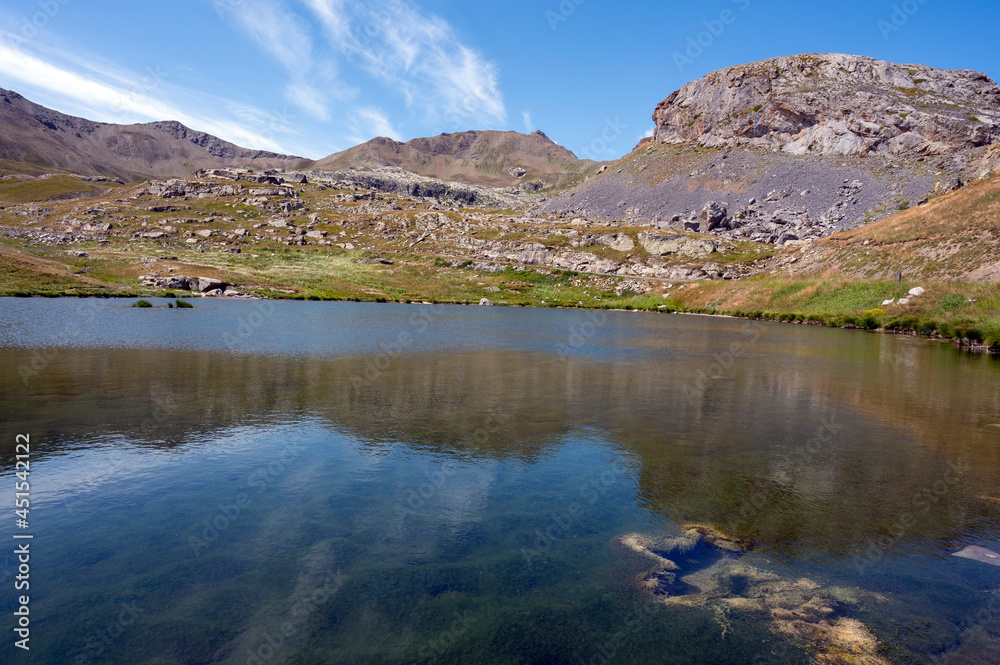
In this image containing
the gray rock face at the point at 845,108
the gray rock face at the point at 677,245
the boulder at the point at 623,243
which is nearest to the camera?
the gray rock face at the point at 677,245

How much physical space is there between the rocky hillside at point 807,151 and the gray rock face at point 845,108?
31 centimetres

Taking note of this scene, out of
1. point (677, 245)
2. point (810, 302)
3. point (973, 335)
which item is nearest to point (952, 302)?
point (973, 335)

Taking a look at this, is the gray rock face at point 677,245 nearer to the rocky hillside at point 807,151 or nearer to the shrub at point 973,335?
the rocky hillside at point 807,151

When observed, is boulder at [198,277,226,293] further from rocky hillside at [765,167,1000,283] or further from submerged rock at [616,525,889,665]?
rocky hillside at [765,167,1000,283]

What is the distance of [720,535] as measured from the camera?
934 cm

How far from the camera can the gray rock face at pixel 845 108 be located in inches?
5340

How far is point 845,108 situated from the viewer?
148 meters

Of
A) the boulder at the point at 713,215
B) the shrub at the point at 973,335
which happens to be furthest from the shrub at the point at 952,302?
the boulder at the point at 713,215

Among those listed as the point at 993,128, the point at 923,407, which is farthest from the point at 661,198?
the point at 923,407

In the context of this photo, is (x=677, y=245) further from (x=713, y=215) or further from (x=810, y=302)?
(x=810, y=302)

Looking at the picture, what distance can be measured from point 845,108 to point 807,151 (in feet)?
49.5

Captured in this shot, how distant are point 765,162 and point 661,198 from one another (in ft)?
100

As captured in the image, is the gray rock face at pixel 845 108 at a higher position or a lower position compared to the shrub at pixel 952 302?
higher

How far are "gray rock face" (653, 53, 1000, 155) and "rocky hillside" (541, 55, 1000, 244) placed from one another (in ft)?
1.02
